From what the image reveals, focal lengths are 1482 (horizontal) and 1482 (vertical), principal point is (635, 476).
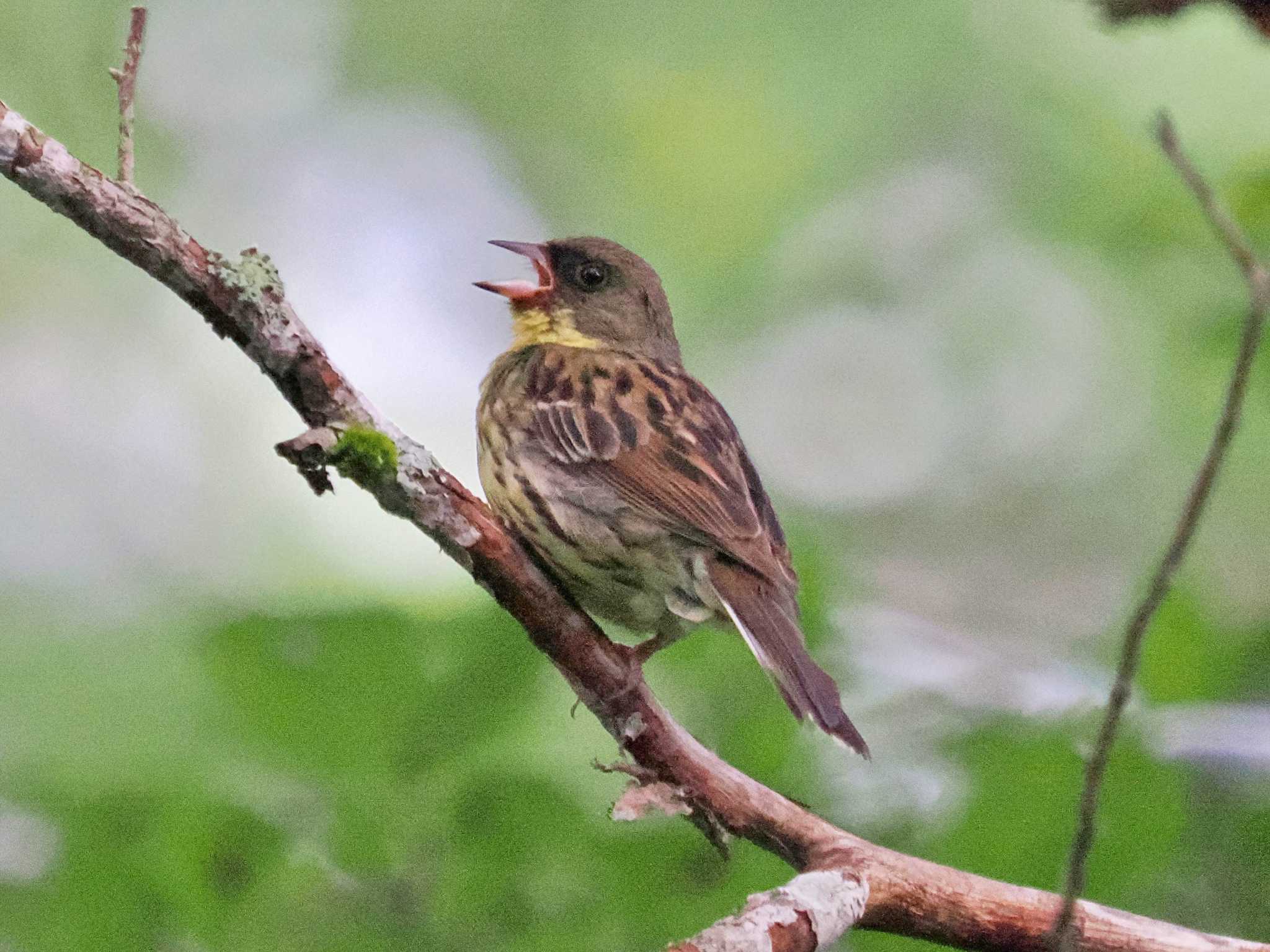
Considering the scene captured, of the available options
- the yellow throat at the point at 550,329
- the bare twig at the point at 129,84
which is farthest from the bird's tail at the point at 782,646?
the bare twig at the point at 129,84

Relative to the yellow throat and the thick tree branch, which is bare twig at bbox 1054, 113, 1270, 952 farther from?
the yellow throat

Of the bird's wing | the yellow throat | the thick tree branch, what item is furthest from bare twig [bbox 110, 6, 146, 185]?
the yellow throat

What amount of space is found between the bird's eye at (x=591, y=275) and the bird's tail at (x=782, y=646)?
4.70ft

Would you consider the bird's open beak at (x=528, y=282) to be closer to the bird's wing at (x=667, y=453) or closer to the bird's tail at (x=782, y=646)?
the bird's wing at (x=667, y=453)

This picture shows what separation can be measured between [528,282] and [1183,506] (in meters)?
3.23

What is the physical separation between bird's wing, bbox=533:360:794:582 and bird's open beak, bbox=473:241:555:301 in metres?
0.47

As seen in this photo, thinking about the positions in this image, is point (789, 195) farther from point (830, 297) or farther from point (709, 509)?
point (709, 509)

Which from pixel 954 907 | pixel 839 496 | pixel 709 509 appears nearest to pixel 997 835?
pixel 954 907

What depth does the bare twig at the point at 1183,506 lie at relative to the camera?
5.53 ft

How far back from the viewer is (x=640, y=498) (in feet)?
12.4

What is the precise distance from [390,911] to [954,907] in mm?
1090

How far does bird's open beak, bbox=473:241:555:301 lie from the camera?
4.62 m

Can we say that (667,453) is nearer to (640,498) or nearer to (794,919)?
(640,498)

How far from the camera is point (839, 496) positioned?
836 cm
